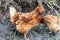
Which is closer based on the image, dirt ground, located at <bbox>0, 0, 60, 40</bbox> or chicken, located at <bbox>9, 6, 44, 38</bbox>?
chicken, located at <bbox>9, 6, 44, 38</bbox>

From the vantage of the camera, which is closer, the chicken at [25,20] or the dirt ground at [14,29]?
the chicken at [25,20]

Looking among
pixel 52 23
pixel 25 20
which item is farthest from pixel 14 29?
pixel 52 23

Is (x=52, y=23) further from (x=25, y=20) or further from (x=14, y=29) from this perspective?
(x=14, y=29)

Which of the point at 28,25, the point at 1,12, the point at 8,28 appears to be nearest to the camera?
the point at 28,25

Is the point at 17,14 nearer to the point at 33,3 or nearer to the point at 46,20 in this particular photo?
the point at 46,20

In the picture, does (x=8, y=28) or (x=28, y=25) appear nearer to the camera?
(x=28, y=25)

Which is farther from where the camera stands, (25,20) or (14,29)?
(14,29)

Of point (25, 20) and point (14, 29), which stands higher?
point (25, 20)

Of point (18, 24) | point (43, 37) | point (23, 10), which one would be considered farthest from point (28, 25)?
point (23, 10)
